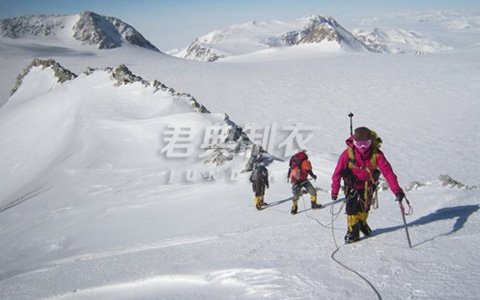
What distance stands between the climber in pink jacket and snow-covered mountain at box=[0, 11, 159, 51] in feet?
255

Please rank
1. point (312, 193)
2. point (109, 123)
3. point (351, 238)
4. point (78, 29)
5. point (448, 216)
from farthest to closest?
point (78, 29) → point (109, 123) → point (312, 193) → point (448, 216) → point (351, 238)

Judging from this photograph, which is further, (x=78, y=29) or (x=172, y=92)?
(x=78, y=29)

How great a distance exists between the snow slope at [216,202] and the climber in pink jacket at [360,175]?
1.43 feet

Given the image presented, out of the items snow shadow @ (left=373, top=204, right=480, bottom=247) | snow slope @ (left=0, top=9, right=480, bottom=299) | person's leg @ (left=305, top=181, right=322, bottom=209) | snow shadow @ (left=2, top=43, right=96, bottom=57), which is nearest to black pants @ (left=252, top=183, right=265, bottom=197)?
snow slope @ (left=0, top=9, right=480, bottom=299)

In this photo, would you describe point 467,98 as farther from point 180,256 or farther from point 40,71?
point 40,71

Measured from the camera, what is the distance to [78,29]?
78.9m

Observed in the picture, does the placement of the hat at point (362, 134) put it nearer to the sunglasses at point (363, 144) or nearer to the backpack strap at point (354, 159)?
the sunglasses at point (363, 144)

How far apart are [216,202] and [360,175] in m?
6.13

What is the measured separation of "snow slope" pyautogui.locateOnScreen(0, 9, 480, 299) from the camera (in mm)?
5004

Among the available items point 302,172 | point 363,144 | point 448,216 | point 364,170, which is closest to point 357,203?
point 364,170

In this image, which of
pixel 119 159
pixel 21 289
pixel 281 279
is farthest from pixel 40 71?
pixel 281 279

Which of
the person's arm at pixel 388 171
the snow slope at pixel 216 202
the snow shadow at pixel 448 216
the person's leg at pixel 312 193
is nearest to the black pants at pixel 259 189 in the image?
the snow slope at pixel 216 202

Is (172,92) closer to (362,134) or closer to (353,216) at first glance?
(353,216)

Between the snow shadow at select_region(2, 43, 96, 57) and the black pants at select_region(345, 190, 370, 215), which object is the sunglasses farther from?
the snow shadow at select_region(2, 43, 96, 57)
